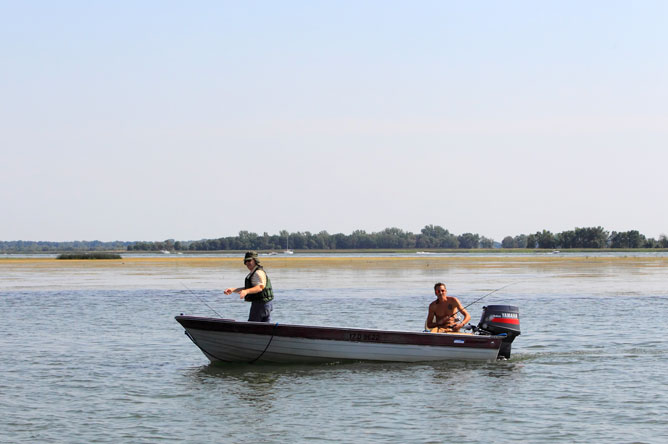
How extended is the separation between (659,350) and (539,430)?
30.0 feet

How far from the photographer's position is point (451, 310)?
1834cm

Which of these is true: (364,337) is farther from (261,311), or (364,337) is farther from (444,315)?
(261,311)

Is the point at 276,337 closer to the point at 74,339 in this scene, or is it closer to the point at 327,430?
the point at 327,430

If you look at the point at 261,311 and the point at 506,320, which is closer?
the point at 261,311

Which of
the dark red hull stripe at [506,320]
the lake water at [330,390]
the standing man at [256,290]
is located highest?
the standing man at [256,290]

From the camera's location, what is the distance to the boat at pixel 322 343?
57.3 feet

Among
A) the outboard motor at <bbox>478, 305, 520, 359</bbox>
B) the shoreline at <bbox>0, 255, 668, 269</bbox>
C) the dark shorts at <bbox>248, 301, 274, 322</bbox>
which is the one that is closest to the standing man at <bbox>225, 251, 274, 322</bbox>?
the dark shorts at <bbox>248, 301, 274, 322</bbox>

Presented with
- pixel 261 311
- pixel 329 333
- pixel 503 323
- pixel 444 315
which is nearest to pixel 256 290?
pixel 261 311

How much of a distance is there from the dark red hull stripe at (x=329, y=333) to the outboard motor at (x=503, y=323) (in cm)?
55

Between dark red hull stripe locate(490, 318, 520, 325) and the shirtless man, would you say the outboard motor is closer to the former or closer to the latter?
dark red hull stripe locate(490, 318, 520, 325)

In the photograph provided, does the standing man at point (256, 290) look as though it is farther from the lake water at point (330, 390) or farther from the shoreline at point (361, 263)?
the shoreline at point (361, 263)

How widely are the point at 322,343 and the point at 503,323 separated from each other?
151 inches

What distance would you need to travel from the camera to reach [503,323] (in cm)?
1827

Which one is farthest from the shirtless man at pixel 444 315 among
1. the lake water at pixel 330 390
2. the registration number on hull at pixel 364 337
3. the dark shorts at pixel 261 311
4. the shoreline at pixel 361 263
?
the shoreline at pixel 361 263
